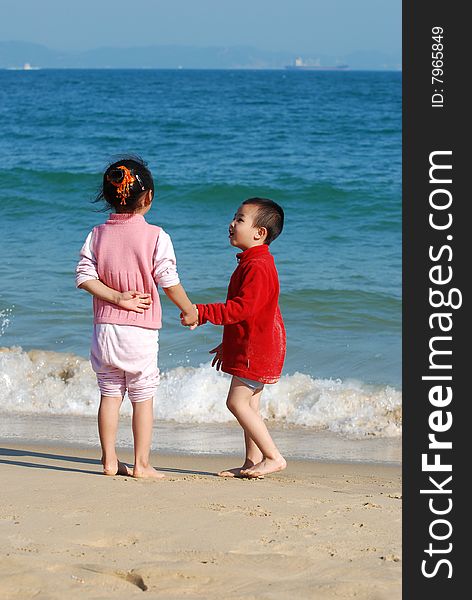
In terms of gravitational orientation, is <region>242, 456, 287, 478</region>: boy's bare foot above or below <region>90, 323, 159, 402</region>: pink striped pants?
below

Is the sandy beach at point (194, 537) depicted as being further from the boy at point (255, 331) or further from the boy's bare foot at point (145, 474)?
the boy at point (255, 331)

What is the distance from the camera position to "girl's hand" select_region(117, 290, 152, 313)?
3.84m

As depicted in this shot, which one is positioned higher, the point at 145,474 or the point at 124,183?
the point at 124,183

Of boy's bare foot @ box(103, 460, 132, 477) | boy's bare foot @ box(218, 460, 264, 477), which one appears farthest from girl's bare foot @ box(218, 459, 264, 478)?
boy's bare foot @ box(103, 460, 132, 477)

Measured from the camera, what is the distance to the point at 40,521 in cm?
323

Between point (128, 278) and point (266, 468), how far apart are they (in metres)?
1.09

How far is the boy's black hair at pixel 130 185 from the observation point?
3887 millimetres

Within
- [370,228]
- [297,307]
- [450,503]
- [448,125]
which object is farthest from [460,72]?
[370,228]

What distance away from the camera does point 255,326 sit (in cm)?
401

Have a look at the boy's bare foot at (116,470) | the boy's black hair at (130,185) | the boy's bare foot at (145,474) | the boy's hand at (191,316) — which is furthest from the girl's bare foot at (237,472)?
the boy's black hair at (130,185)

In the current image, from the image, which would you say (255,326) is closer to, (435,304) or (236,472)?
(236,472)

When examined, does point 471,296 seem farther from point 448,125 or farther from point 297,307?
point 297,307

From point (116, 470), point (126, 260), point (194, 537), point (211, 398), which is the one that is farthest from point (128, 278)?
point (211, 398)

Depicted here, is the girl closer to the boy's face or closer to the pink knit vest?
the pink knit vest
